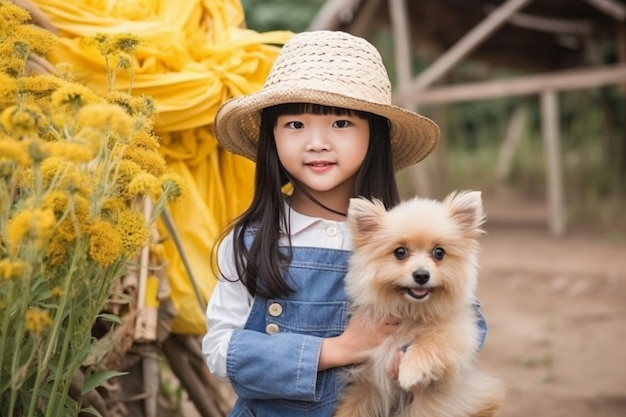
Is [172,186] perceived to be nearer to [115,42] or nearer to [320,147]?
[115,42]

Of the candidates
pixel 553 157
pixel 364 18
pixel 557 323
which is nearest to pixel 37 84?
pixel 557 323

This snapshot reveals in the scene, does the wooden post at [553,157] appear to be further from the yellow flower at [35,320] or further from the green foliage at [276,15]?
the yellow flower at [35,320]

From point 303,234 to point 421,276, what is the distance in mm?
552

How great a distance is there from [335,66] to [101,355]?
109 centimetres

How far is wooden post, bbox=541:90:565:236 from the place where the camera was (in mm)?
11258

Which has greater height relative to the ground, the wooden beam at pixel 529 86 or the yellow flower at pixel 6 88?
the wooden beam at pixel 529 86

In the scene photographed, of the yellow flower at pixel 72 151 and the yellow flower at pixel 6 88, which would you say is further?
the yellow flower at pixel 6 88

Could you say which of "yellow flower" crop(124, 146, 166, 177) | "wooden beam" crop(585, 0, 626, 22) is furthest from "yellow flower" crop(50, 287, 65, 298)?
"wooden beam" crop(585, 0, 626, 22)

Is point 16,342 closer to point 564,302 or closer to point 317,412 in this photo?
point 317,412

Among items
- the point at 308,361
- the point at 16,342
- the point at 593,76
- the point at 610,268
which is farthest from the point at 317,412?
the point at 593,76

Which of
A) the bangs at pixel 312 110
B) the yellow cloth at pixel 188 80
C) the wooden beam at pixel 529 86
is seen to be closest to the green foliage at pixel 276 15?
the wooden beam at pixel 529 86

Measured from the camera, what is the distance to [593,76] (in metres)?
10.8

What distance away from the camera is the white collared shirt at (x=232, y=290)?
2.75 metres

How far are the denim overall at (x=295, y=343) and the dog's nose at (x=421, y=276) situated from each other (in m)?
0.41
